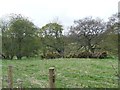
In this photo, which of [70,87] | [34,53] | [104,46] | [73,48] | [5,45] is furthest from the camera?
[73,48]

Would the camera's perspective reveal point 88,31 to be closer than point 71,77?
No

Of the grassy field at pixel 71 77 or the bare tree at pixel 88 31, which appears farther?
the bare tree at pixel 88 31

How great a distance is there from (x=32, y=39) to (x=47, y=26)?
11877 millimetres

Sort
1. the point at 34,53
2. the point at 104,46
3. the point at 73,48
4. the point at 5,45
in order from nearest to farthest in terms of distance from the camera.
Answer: the point at 5,45, the point at 34,53, the point at 104,46, the point at 73,48

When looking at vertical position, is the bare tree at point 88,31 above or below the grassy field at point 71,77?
above

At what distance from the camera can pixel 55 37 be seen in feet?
154

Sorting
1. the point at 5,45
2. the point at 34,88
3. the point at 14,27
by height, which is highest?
the point at 14,27

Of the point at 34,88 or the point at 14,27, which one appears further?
the point at 14,27

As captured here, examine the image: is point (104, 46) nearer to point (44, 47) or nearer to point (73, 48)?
point (73, 48)

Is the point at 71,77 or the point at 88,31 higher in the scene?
the point at 88,31

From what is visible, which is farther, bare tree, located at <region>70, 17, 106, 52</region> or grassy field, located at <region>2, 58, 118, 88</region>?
bare tree, located at <region>70, 17, 106, 52</region>

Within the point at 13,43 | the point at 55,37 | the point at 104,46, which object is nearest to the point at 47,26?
the point at 55,37

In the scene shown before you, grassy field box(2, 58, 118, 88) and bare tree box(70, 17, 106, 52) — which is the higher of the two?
bare tree box(70, 17, 106, 52)

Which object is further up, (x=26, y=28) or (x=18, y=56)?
(x=26, y=28)
